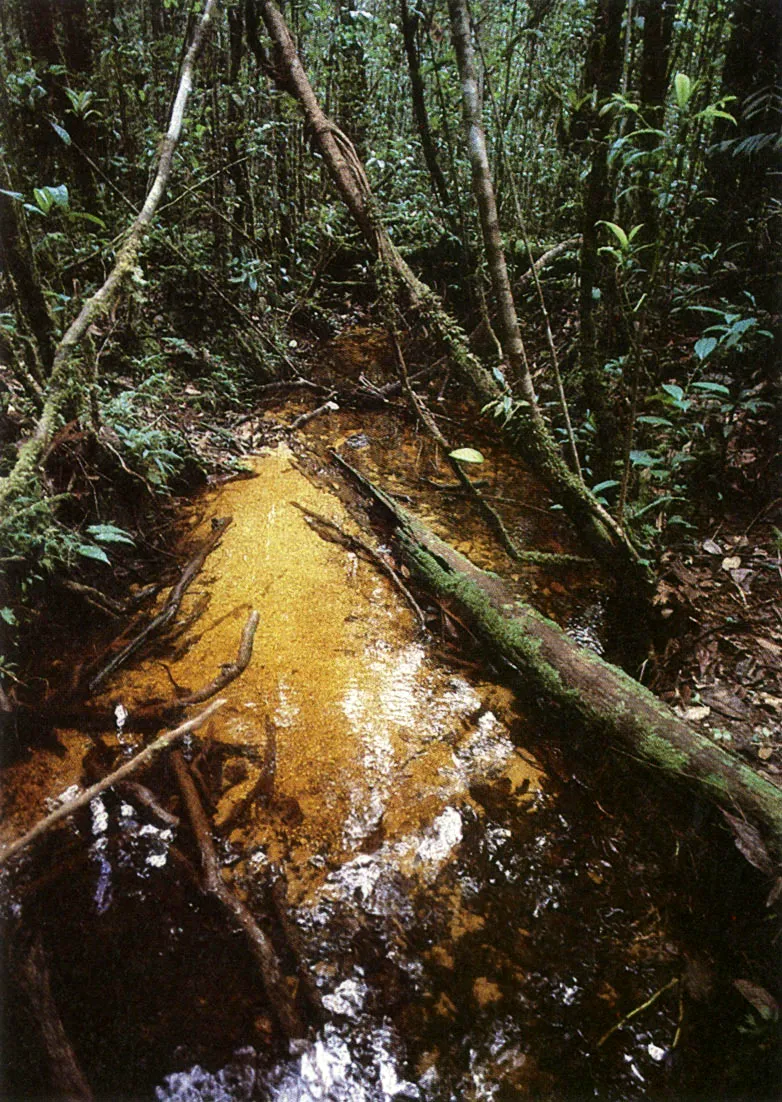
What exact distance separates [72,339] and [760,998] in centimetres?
329

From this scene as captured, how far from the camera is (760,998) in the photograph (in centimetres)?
157

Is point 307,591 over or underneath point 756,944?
over

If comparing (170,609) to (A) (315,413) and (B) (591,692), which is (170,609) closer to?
(B) (591,692)

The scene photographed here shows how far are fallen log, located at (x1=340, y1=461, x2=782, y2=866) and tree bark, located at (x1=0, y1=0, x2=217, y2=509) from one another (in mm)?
1833

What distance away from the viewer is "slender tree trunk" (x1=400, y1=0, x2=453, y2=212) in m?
5.76

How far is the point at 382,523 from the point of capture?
3.64m

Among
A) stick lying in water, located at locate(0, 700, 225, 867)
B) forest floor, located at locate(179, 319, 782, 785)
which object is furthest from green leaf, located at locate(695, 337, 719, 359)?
stick lying in water, located at locate(0, 700, 225, 867)

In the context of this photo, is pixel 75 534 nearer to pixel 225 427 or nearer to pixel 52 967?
pixel 52 967

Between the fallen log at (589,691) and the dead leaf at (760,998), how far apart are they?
36 cm

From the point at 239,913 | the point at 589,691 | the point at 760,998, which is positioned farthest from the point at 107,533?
the point at 760,998

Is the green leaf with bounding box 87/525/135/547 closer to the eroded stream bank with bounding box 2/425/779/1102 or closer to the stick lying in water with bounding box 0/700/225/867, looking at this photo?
the eroded stream bank with bounding box 2/425/779/1102

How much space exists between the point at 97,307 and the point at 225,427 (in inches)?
72.6

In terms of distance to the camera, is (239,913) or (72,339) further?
(72,339)

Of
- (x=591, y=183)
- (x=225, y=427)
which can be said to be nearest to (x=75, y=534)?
(x=225, y=427)
